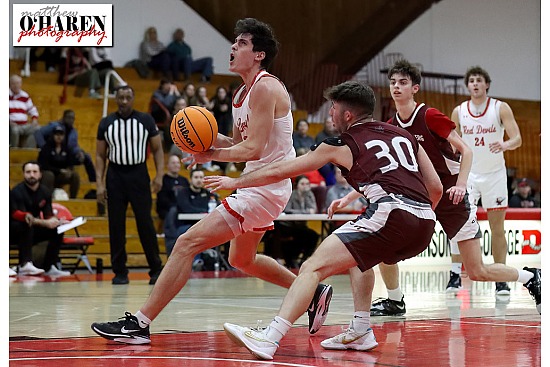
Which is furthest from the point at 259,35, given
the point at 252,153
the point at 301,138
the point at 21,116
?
the point at 301,138

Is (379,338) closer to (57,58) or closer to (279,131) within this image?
(279,131)

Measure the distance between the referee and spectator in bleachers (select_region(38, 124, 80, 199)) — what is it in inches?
155

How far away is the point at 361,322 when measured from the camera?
4.98 metres

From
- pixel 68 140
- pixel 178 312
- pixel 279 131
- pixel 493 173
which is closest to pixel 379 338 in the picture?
pixel 279 131

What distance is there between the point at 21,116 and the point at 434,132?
10.4 m

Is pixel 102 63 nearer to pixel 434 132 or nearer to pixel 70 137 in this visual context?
pixel 70 137

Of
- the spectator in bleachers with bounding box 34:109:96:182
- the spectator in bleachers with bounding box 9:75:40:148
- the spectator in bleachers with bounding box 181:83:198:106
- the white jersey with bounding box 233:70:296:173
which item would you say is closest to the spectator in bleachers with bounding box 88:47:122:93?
the spectator in bleachers with bounding box 181:83:198:106

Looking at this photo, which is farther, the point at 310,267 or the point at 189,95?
the point at 189,95

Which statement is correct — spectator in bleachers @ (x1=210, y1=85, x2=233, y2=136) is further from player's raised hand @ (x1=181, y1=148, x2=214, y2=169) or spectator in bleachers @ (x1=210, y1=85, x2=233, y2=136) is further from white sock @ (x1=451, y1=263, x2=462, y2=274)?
player's raised hand @ (x1=181, y1=148, x2=214, y2=169)

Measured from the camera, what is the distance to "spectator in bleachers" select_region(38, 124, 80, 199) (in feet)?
46.2

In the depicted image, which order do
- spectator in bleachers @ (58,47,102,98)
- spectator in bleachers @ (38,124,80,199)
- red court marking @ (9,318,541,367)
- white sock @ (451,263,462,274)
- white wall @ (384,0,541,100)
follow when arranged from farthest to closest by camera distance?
white wall @ (384,0,541,100) < spectator in bleachers @ (58,47,102,98) < spectator in bleachers @ (38,124,80,199) < white sock @ (451,263,462,274) < red court marking @ (9,318,541,367)

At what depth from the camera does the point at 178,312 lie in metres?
7.05

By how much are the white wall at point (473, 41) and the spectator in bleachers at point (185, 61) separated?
86cm

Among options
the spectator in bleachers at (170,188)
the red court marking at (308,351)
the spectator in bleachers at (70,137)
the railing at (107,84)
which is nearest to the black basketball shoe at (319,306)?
the red court marking at (308,351)
